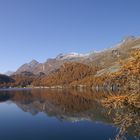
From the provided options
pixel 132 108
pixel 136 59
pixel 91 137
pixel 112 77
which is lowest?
pixel 91 137

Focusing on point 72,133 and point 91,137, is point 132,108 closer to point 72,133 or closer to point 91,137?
point 91,137

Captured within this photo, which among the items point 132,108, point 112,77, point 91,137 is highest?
point 112,77

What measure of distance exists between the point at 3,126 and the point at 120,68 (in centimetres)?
6785

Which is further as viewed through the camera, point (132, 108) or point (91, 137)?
point (91, 137)

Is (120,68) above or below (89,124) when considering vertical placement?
above

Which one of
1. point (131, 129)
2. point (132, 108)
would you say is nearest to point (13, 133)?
point (131, 129)

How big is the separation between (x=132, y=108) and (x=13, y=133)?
180ft

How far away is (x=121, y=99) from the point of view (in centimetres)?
1675

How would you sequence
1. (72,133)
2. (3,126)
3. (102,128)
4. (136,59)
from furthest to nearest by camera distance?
(3,126)
(102,128)
(72,133)
(136,59)

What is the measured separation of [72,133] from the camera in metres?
67.4

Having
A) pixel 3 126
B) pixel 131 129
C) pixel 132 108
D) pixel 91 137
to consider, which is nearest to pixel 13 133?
pixel 3 126

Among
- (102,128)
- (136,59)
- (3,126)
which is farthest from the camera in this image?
→ (3,126)

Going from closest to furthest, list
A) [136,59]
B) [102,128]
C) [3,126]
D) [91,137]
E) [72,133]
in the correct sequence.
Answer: [136,59], [91,137], [72,133], [102,128], [3,126]

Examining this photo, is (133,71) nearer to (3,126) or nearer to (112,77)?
(112,77)
